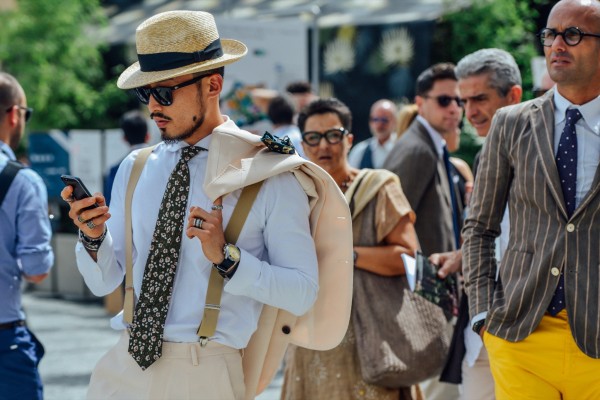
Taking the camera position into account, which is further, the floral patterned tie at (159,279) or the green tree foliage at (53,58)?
the green tree foliage at (53,58)

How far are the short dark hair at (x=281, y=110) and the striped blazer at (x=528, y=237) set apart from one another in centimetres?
539

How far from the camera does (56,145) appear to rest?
1308cm

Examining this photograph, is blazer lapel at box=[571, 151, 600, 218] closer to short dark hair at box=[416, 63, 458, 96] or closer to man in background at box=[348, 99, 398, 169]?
short dark hair at box=[416, 63, 458, 96]

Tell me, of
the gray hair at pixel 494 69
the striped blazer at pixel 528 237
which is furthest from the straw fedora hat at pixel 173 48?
the gray hair at pixel 494 69

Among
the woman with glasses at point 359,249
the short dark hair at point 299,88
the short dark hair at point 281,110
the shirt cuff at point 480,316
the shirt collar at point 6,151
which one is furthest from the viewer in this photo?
the short dark hair at point 299,88

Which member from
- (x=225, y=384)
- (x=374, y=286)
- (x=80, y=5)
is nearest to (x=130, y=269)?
(x=225, y=384)

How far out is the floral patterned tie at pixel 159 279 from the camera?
11.8ft

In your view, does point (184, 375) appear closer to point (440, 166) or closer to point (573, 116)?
point (573, 116)

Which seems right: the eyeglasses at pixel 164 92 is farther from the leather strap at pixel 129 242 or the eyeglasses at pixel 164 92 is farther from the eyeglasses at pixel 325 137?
the eyeglasses at pixel 325 137

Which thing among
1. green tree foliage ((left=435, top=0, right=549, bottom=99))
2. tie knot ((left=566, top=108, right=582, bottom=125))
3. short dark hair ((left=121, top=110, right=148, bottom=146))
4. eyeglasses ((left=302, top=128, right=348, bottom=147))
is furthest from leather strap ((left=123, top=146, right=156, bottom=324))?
green tree foliage ((left=435, top=0, right=549, bottom=99))

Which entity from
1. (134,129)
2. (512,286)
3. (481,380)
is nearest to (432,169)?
(481,380)

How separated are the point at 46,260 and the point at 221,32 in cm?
610

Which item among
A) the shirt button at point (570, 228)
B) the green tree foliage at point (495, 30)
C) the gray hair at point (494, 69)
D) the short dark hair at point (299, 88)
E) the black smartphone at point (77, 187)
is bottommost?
the shirt button at point (570, 228)

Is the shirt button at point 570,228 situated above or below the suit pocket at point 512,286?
above
